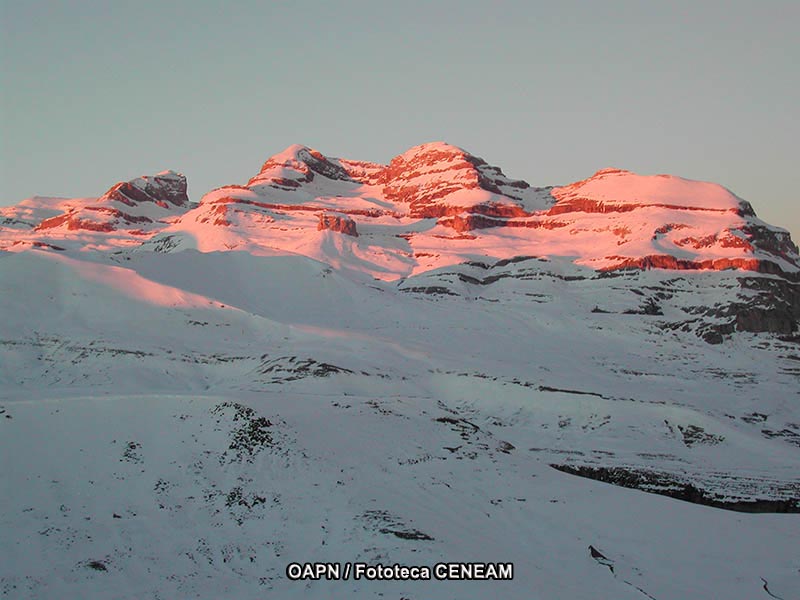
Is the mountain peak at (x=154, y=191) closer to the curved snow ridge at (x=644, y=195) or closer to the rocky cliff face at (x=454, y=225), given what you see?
the rocky cliff face at (x=454, y=225)

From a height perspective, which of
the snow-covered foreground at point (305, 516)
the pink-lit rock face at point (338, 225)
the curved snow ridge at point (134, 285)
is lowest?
the snow-covered foreground at point (305, 516)

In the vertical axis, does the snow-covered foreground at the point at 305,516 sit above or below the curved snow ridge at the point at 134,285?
below

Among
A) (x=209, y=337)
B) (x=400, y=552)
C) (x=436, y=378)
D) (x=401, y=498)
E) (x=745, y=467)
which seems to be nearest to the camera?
(x=400, y=552)

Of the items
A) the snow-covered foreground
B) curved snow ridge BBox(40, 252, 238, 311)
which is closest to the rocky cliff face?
curved snow ridge BBox(40, 252, 238, 311)

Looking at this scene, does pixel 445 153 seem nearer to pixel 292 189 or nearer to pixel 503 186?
pixel 503 186

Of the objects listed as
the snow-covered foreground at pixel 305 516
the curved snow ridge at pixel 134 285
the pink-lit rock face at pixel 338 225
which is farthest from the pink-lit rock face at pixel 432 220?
the snow-covered foreground at pixel 305 516

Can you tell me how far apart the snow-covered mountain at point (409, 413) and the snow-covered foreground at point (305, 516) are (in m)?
0.10

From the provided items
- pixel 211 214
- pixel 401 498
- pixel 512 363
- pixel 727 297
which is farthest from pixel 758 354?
pixel 211 214

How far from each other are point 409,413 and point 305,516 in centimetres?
1409

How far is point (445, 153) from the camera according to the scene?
573 feet

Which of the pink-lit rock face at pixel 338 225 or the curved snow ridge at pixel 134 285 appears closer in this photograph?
the curved snow ridge at pixel 134 285

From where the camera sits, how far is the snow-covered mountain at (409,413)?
19078 millimetres

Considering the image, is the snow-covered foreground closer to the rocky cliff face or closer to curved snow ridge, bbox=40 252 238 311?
curved snow ridge, bbox=40 252 238 311

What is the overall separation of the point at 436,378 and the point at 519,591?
111ft
